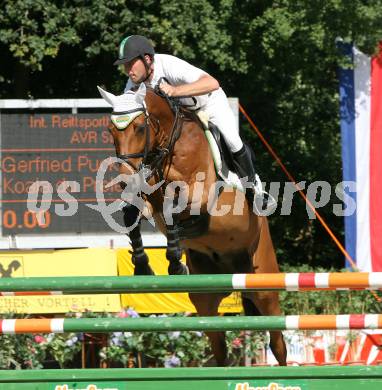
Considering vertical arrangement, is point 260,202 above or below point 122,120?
below

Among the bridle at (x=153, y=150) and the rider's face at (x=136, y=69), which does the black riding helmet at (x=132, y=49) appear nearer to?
the rider's face at (x=136, y=69)

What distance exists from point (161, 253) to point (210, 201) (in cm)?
337

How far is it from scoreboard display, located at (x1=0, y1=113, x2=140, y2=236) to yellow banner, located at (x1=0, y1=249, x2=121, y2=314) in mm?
232

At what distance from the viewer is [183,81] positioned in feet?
19.4

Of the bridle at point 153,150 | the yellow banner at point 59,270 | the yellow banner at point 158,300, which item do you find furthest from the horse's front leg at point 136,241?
the yellow banner at point 158,300

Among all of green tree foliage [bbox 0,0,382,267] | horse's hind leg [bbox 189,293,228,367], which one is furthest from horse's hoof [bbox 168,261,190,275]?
green tree foliage [bbox 0,0,382,267]

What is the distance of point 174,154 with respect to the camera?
5832 millimetres

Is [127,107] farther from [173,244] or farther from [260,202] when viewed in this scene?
[260,202]

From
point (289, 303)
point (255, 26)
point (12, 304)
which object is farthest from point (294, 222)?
point (12, 304)

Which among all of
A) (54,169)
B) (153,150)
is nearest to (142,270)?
(153,150)

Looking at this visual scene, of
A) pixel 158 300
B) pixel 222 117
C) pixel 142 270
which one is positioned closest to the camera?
pixel 142 270

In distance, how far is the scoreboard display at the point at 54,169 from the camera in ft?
30.2

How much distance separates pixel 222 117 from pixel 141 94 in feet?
2.90

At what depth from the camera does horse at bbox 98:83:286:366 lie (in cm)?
546
